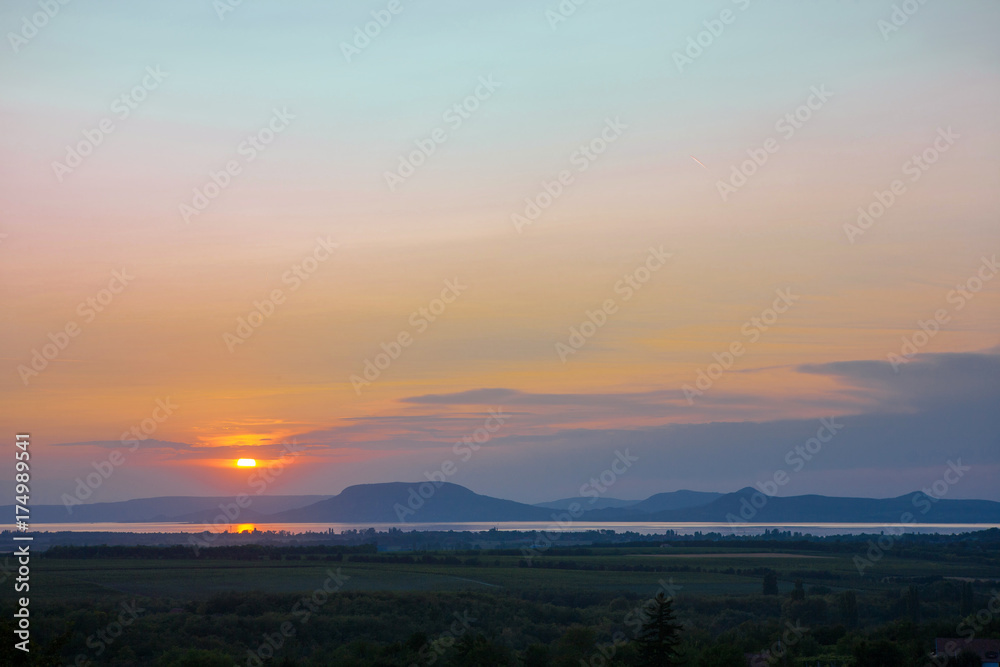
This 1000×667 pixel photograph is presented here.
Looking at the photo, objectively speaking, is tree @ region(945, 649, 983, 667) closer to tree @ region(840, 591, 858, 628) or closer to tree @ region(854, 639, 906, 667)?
tree @ region(854, 639, 906, 667)

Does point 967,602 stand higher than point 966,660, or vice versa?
point 967,602

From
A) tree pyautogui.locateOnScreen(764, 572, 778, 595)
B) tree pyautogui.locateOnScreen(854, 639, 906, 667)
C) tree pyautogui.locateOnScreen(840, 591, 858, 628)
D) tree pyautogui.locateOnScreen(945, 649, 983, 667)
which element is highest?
tree pyautogui.locateOnScreen(764, 572, 778, 595)

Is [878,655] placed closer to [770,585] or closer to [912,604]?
[912,604]

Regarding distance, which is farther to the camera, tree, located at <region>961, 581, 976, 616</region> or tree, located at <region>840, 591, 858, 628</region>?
tree, located at <region>961, 581, 976, 616</region>

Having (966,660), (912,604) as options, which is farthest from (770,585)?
(966,660)

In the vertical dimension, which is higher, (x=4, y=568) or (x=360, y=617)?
(x=4, y=568)

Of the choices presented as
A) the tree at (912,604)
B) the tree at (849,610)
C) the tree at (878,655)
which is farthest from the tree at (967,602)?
the tree at (878,655)

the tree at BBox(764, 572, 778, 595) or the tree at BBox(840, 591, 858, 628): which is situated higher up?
the tree at BBox(764, 572, 778, 595)

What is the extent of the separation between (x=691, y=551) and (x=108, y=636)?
11433 cm

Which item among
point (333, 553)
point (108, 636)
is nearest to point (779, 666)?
point (108, 636)

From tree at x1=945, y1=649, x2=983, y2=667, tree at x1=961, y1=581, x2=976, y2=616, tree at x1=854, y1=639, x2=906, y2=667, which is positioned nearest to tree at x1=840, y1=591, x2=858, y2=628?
tree at x1=961, y1=581, x2=976, y2=616

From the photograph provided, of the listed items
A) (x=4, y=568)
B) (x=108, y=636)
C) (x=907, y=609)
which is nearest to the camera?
(x=108, y=636)

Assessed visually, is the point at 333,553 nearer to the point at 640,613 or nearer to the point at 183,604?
the point at 183,604

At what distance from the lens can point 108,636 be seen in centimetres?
5728
